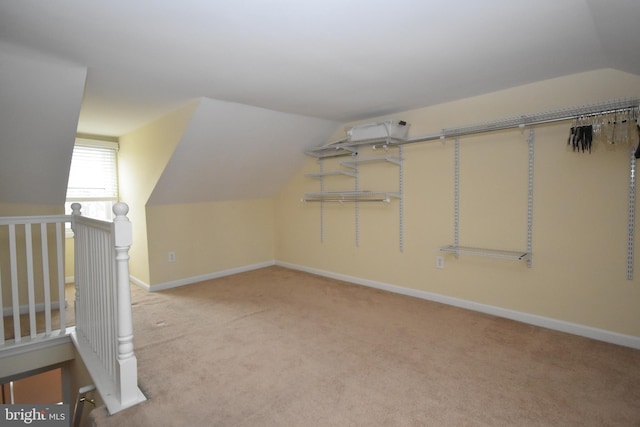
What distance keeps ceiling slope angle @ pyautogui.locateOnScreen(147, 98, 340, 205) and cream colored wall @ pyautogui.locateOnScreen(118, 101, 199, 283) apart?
0.33 ft

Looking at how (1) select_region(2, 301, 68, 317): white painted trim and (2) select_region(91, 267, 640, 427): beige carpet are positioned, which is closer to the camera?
(2) select_region(91, 267, 640, 427): beige carpet

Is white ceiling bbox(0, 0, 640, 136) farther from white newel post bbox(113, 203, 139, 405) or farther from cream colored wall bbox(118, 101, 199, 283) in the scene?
white newel post bbox(113, 203, 139, 405)

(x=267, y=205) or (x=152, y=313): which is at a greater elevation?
(x=267, y=205)

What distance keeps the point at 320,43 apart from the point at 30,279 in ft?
Answer: 8.75

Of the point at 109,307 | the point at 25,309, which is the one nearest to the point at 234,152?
the point at 109,307

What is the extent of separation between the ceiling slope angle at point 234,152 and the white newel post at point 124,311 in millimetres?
1742

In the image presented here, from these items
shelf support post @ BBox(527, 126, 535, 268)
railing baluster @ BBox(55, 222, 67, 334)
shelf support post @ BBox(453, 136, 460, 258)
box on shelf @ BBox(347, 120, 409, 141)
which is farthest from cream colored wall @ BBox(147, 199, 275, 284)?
shelf support post @ BBox(527, 126, 535, 268)

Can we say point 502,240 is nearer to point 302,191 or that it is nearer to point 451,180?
point 451,180

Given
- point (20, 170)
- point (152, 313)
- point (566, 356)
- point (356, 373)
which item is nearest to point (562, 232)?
point (566, 356)

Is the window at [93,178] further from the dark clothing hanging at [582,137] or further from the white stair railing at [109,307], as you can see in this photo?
the dark clothing hanging at [582,137]

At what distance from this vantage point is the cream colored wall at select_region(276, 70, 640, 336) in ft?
8.32

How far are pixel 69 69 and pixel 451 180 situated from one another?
328 cm

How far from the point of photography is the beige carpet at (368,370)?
1801 millimetres

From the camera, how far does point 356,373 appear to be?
220cm
